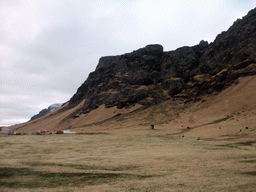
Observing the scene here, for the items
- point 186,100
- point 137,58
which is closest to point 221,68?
point 186,100

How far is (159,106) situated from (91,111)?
3172 cm

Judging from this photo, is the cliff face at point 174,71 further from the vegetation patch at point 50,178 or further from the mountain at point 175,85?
the vegetation patch at point 50,178

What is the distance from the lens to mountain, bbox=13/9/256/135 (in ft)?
145

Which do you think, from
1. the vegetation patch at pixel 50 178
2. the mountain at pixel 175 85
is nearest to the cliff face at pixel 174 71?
the mountain at pixel 175 85

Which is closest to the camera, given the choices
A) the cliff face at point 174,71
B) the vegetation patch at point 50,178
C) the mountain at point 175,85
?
the vegetation patch at point 50,178

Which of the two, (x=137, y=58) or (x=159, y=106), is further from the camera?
(x=137, y=58)

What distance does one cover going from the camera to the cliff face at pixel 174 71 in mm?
53844

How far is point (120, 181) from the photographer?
6336 mm

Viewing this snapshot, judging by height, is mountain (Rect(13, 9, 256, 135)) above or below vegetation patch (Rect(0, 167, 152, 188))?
above

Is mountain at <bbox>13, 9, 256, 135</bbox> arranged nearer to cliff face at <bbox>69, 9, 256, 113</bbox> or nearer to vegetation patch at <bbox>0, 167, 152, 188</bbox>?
cliff face at <bbox>69, 9, 256, 113</bbox>

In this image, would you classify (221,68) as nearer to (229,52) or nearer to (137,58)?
(229,52)

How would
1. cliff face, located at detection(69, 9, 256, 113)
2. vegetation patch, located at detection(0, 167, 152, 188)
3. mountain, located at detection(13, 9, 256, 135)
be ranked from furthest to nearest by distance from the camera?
1. cliff face, located at detection(69, 9, 256, 113)
2. mountain, located at detection(13, 9, 256, 135)
3. vegetation patch, located at detection(0, 167, 152, 188)

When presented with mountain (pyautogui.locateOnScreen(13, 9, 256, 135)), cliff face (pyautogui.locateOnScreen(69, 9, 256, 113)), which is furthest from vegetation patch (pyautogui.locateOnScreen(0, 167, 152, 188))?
cliff face (pyautogui.locateOnScreen(69, 9, 256, 113))

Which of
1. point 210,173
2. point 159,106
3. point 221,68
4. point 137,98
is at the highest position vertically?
point 221,68
